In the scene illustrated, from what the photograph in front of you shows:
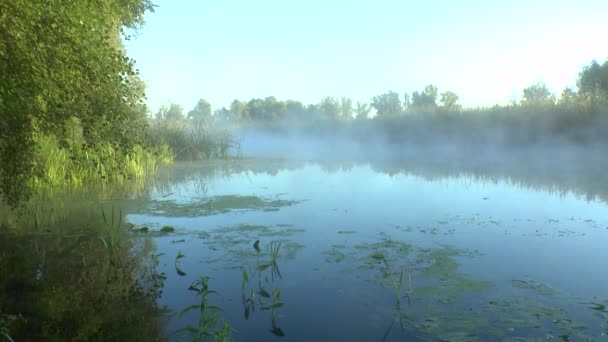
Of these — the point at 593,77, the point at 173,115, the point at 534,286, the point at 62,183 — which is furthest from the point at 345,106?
the point at 534,286

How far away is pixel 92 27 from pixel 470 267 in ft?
14.6

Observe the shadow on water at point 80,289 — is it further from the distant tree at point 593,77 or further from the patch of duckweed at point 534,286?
the distant tree at point 593,77

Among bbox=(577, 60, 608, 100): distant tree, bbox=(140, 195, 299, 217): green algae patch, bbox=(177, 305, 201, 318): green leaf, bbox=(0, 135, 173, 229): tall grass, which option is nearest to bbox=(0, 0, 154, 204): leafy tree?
bbox=(0, 135, 173, 229): tall grass

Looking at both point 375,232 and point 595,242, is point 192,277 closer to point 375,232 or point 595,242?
point 375,232

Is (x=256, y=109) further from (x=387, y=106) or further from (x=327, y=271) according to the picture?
(x=327, y=271)

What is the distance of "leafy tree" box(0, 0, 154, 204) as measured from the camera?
428 cm

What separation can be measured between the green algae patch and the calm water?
0.11 feet

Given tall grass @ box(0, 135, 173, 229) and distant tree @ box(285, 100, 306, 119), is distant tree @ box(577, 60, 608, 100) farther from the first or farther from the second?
distant tree @ box(285, 100, 306, 119)

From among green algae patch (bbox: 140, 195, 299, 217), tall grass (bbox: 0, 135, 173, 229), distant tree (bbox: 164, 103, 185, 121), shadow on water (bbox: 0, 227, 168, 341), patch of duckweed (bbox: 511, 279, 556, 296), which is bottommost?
patch of duckweed (bbox: 511, 279, 556, 296)

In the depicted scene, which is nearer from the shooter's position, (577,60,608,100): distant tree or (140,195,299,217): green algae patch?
(140,195,299,217): green algae patch

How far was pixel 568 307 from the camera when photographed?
3324mm

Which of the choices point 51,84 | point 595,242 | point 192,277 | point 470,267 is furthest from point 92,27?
point 595,242

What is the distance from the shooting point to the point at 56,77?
4512 millimetres

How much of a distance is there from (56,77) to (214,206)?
3514 mm
